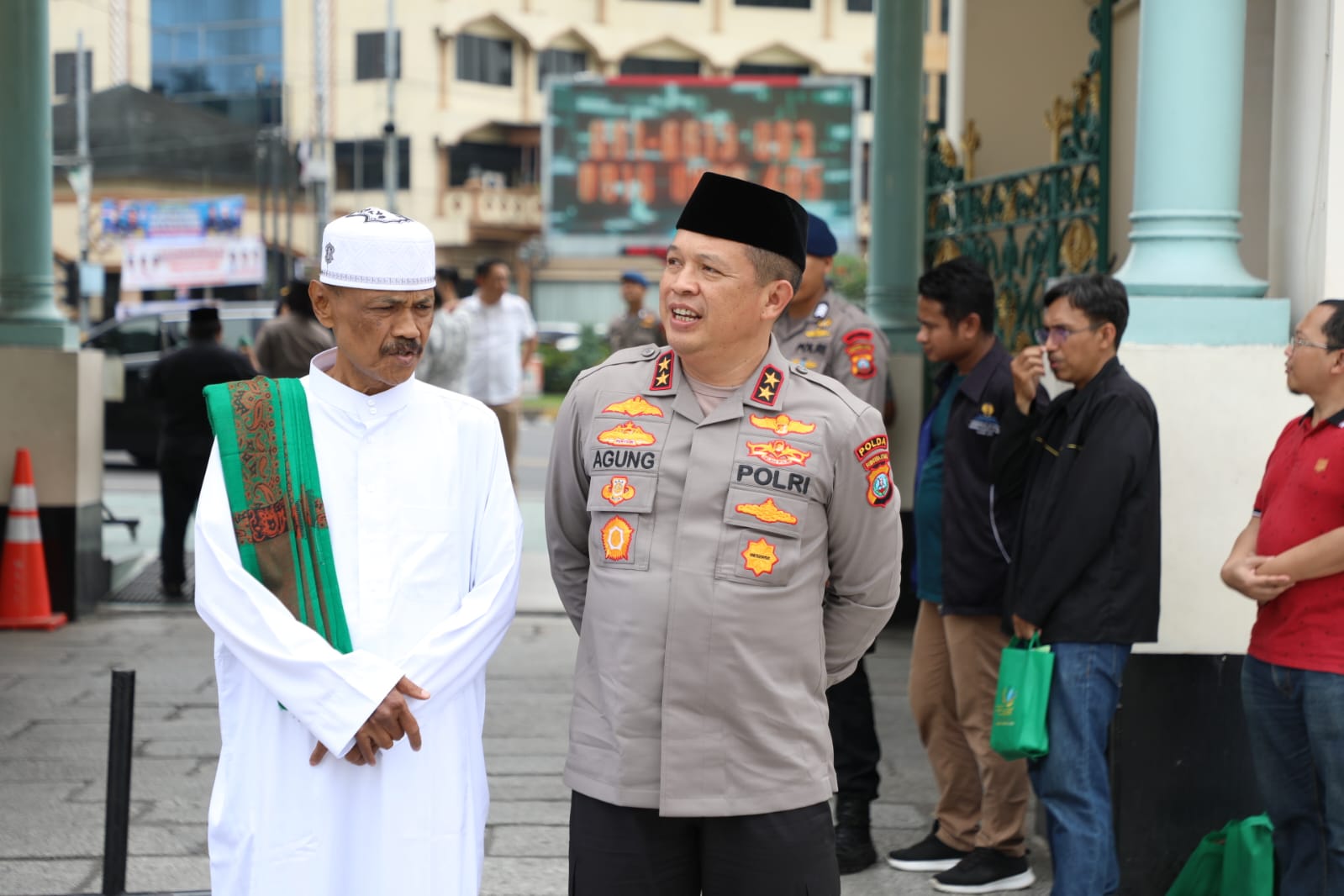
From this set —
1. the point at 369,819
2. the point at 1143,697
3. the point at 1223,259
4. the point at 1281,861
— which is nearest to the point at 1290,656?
the point at 1281,861

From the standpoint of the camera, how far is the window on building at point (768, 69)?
153 ft

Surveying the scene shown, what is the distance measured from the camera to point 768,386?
299 centimetres

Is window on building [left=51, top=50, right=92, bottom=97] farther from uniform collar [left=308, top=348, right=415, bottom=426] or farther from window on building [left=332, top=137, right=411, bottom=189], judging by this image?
uniform collar [left=308, top=348, right=415, bottom=426]

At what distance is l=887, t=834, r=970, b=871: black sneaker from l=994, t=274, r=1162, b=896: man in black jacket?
2.53 ft

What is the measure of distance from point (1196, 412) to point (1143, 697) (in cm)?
91

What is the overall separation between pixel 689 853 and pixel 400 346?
1.14 meters

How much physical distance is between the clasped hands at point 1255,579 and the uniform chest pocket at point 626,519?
1.82m

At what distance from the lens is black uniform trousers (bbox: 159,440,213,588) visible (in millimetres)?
9516

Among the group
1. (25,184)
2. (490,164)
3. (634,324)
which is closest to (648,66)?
(490,164)

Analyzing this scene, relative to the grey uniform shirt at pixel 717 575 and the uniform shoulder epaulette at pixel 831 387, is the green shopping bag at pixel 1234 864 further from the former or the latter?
the uniform shoulder epaulette at pixel 831 387

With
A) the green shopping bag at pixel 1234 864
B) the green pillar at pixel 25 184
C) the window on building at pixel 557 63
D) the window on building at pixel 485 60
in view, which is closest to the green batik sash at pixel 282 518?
the green shopping bag at pixel 1234 864

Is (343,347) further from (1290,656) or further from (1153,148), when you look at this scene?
(1153,148)

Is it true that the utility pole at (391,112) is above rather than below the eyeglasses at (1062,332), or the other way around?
above

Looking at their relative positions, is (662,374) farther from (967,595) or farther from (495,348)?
(495,348)
